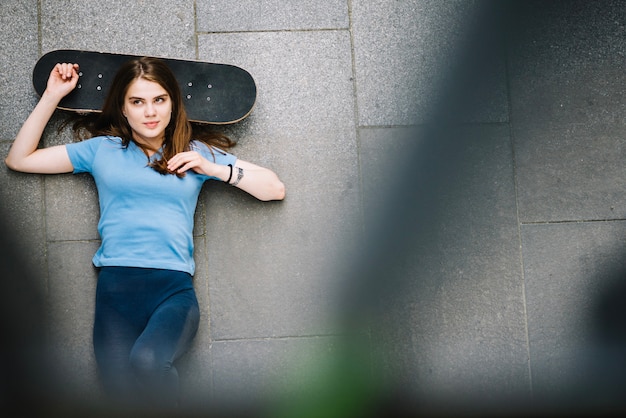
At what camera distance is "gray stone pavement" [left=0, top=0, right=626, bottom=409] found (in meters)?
2.62

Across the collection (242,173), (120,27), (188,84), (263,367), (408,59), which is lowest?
(263,367)

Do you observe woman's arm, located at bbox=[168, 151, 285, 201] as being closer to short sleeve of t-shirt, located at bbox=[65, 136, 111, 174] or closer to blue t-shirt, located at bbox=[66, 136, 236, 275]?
A: blue t-shirt, located at bbox=[66, 136, 236, 275]

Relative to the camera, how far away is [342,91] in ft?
8.94

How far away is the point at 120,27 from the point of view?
269cm

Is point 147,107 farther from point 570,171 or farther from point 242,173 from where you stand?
point 570,171

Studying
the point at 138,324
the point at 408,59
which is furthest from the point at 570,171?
the point at 138,324

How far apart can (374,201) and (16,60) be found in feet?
5.51

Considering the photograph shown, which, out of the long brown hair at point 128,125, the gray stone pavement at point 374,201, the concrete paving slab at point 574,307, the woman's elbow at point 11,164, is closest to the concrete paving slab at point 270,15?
the gray stone pavement at point 374,201

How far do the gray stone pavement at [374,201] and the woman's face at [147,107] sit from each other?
1.16ft

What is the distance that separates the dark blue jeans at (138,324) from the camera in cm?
229

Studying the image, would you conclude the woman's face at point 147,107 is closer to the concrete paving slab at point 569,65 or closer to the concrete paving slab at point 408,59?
the concrete paving slab at point 408,59

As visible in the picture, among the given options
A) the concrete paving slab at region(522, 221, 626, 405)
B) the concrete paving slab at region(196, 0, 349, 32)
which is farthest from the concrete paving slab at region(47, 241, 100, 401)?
the concrete paving slab at region(522, 221, 626, 405)

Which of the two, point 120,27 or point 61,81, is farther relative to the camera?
point 120,27

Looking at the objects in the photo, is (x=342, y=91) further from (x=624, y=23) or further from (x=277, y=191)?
(x=624, y=23)
